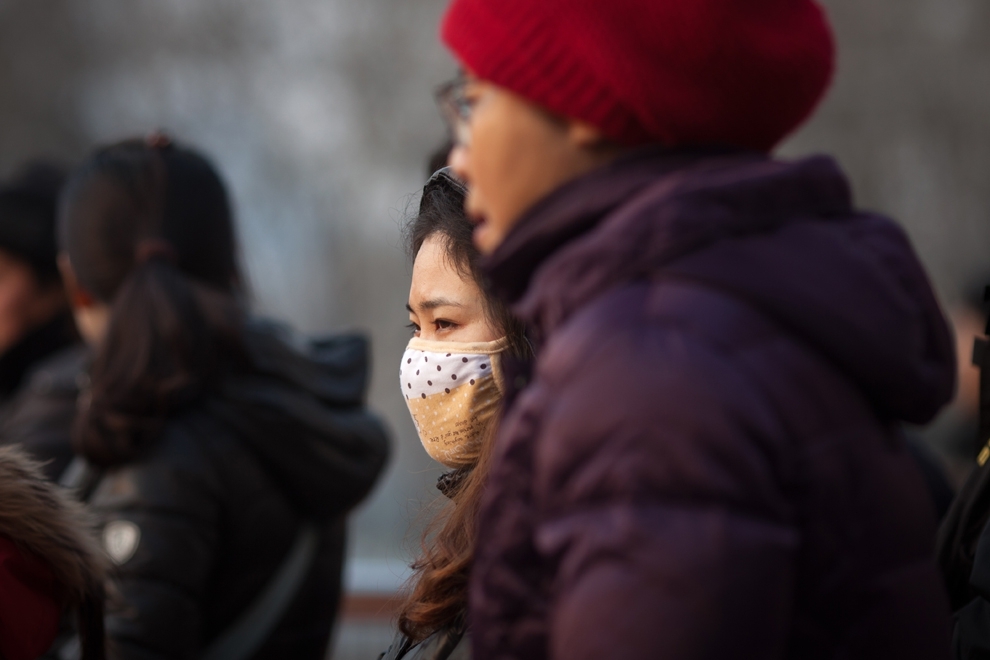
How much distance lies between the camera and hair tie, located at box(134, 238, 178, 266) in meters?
3.04

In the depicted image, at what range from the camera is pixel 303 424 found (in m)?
3.15

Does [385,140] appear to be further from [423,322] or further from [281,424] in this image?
[423,322]

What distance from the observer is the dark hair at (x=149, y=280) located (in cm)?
294

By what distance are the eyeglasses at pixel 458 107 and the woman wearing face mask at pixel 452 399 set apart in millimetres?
468

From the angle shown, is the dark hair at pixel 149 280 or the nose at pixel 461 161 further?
the dark hair at pixel 149 280

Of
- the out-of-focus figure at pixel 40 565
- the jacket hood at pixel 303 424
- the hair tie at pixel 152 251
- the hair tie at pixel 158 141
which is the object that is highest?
the hair tie at pixel 158 141

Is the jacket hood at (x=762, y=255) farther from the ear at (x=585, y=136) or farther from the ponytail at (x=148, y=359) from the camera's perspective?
the ponytail at (x=148, y=359)

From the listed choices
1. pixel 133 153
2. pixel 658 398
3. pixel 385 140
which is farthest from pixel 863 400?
pixel 385 140

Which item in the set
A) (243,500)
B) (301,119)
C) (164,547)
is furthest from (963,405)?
(301,119)

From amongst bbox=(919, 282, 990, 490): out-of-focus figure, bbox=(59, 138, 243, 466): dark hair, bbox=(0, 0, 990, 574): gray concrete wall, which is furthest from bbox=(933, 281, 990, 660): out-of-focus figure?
bbox=(0, 0, 990, 574): gray concrete wall

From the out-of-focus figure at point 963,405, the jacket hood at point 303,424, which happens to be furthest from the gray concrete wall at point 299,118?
the jacket hood at point 303,424

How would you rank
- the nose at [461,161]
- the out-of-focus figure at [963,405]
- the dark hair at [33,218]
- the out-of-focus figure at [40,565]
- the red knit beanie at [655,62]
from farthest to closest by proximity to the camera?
the dark hair at [33,218]
the out-of-focus figure at [963,405]
the out-of-focus figure at [40,565]
the nose at [461,161]
the red knit beanie at [655,62]

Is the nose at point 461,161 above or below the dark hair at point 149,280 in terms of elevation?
above

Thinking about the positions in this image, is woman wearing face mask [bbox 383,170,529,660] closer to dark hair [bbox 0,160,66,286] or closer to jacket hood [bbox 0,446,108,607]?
jacket hood [bbox 0,446,108,607]
